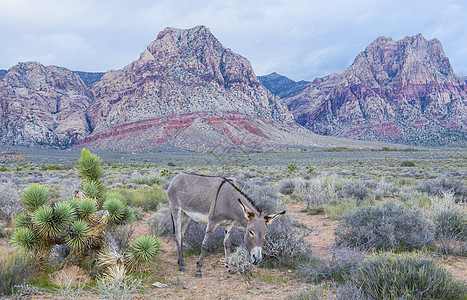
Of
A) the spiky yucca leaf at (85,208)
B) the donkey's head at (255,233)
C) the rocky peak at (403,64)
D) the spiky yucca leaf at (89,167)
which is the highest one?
the rocky peak at (403,64)

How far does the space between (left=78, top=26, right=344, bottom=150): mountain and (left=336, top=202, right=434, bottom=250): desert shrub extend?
86.2 meters

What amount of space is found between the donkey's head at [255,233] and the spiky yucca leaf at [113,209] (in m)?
2.53

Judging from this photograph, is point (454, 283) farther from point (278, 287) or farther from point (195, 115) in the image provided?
point (195, 115)

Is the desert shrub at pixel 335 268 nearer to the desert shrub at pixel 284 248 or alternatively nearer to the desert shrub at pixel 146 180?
the desert shrub at pixel 284 248

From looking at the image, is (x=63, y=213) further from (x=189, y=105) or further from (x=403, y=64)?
(x=403, y=64)

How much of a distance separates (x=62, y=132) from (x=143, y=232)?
479 ft

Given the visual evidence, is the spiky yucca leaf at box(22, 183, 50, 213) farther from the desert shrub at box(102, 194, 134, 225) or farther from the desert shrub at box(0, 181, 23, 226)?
the desert shrub at box(0, 181, 23, 226)

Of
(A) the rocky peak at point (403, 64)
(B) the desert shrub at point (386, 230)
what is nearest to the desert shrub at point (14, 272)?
(B) the desert shrub at point (386, 230)

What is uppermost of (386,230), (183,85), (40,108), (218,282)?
(183,85)

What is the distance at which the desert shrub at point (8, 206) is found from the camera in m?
7.86

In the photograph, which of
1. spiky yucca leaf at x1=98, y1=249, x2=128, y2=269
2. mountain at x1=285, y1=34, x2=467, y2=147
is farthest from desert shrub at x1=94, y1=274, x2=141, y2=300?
mountain at x1=285, y1=34, x2=467, y2=147

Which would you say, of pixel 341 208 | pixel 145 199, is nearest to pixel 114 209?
pixel 145 199

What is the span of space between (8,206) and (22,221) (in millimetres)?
5761

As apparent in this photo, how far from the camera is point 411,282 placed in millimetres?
3504
